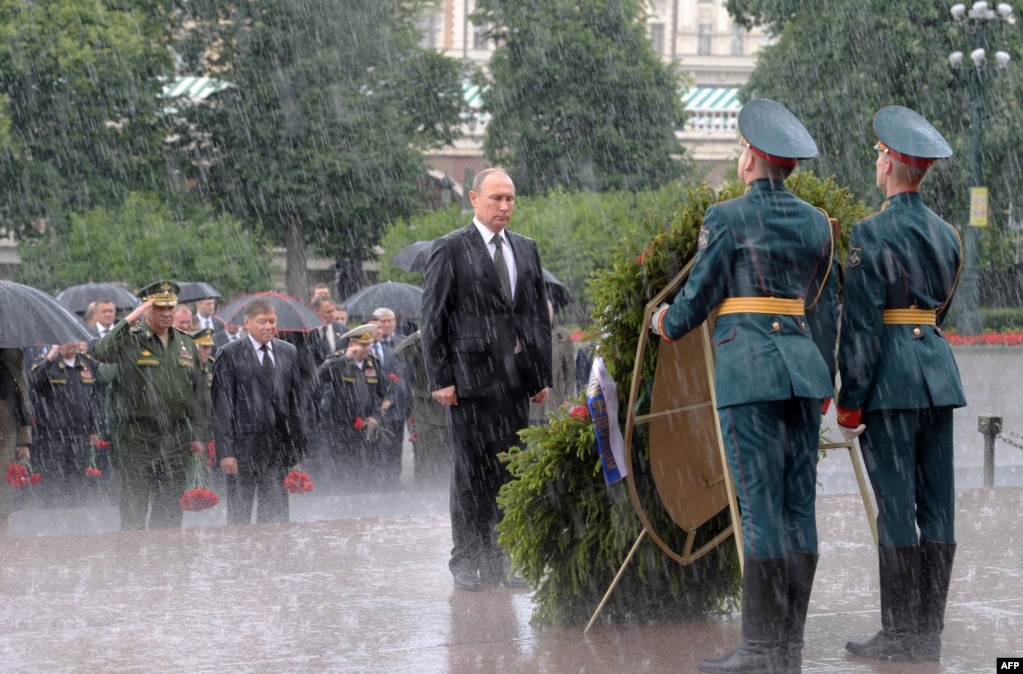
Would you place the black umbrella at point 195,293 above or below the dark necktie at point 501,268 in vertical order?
below

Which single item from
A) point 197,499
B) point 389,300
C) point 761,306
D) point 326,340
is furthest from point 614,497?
point 389,300

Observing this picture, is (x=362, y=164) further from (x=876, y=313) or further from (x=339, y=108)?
(x=876, y=313)

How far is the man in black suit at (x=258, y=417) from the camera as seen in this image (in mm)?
9781

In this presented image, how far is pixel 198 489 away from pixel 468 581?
2896 mm

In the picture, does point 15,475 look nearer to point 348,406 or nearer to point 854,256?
point 348,406

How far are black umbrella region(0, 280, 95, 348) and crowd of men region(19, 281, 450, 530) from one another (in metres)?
0.25

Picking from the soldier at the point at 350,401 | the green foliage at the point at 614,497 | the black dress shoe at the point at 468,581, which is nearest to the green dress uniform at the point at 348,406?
the soldier at the point at 350,401

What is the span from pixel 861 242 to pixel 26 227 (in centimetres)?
3604

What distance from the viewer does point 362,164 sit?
145 feet

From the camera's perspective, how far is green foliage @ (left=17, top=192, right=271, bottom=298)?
35.2 metres

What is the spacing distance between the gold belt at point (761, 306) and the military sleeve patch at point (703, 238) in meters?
0.21

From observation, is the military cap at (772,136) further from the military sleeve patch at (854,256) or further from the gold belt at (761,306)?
the gold belt at (761,306)

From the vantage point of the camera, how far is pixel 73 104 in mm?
39188

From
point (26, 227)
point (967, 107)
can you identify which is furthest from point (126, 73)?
point (967, 107)
